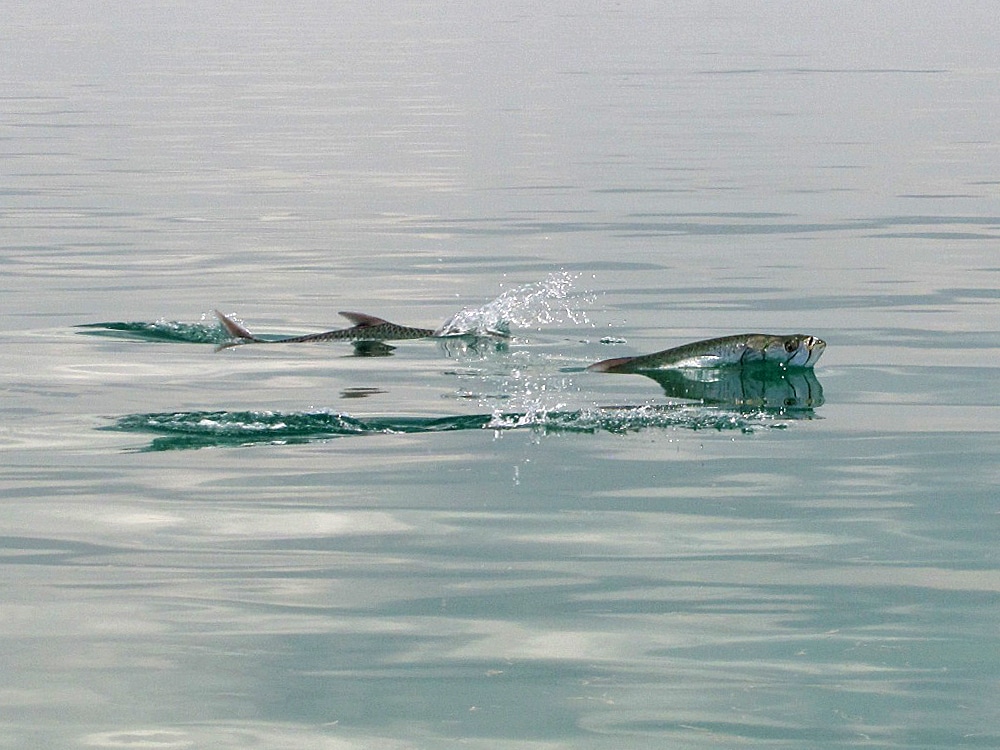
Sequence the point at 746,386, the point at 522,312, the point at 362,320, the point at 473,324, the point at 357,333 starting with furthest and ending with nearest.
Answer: the point at 522,312, the point at 473,324, the point at 357,333, the point at 362,320, the point at 746,386

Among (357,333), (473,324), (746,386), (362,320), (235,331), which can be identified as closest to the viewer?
(746,386)

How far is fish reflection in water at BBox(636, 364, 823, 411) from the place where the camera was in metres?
13.8

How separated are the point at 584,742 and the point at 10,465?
18.5ft

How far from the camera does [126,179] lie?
33.3m

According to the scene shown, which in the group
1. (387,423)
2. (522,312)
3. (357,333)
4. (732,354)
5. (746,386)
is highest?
(522,312)

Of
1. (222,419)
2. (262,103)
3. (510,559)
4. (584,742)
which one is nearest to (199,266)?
(222,419)

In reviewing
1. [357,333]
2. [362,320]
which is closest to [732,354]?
[362,320]

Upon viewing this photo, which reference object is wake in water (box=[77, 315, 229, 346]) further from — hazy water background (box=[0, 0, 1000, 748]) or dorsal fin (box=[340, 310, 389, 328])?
dorsal fin (box=[340, 310, 389, 328])

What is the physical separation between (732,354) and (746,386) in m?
0.44

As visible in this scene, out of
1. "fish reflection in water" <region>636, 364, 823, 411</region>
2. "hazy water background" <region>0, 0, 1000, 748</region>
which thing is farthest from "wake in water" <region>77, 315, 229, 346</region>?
"fish reflection in water" <region>636, 364, 823, 411</region>

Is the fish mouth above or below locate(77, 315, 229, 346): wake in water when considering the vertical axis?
below

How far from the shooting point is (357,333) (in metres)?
16.7

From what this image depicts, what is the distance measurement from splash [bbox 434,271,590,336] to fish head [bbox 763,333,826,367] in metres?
3.13

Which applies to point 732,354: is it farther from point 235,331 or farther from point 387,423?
point 235,331
